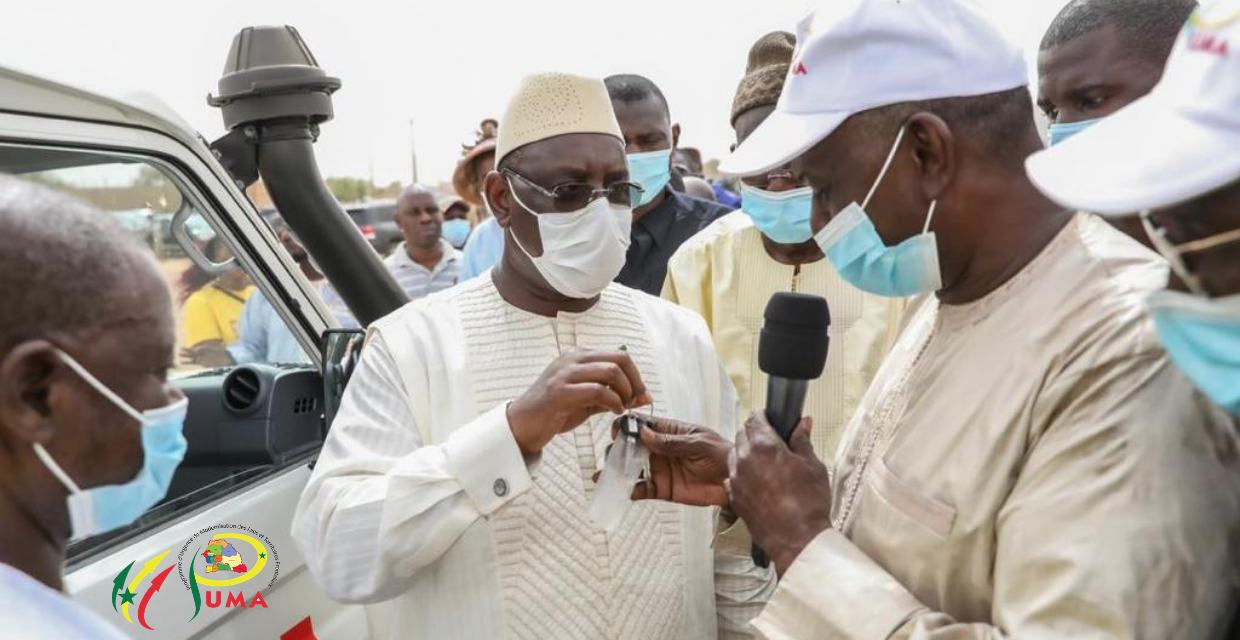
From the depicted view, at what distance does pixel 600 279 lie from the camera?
232 centimetres

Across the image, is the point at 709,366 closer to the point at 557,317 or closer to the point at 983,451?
the point at 557,317

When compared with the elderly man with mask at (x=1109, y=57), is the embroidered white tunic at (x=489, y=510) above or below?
below

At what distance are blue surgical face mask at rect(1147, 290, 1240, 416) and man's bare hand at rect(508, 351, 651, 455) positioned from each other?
0.96m

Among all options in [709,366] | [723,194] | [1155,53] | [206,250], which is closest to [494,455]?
[709,366]

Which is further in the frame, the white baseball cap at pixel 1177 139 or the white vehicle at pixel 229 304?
the white vehicle at pixel 229 304

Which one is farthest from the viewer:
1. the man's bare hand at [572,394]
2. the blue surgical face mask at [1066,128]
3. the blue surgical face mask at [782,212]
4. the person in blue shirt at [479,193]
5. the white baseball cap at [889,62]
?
the person in blue shirt at [479,193]

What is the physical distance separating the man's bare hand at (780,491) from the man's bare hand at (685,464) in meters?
0.29

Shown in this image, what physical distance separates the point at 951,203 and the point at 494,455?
0.92 m

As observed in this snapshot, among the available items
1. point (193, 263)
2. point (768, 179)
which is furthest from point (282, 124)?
point (768, 179)

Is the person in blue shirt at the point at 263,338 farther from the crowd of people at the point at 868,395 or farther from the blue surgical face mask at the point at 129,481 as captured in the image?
the blue surgical face mask at the point at 129,481

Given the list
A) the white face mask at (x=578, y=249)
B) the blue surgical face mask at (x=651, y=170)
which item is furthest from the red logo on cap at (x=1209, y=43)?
the blue surgical face mask at (x=651, y=170)

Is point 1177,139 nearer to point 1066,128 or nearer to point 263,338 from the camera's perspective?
point 1066,128

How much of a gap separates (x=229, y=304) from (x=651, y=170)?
196 cm

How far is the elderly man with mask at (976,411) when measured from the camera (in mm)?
1229
